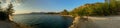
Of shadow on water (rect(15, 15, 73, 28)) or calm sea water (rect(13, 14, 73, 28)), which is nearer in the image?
shadow on water (rect(15, 15, 73, 28))

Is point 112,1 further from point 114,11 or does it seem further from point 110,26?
point 110,26

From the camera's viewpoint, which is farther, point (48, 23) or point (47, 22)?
point (47, 22)

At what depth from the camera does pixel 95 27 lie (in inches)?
701

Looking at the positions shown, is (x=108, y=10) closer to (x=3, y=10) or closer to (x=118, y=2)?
(x=118, y=2)

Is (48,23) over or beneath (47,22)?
over

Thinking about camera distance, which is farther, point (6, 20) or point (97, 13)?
point (97, 13)

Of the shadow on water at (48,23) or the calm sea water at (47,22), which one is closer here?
the shadow on water at (48,23)

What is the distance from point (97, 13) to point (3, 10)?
17.9m

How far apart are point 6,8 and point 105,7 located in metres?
20.0

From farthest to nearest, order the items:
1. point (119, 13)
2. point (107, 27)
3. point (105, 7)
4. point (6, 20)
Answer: point (105, 7)
point (119, 13)
point (107, 27)
point (6, 20)

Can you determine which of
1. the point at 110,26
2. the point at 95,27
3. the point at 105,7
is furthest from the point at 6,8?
the point at 105,7

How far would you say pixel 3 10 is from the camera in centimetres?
1611

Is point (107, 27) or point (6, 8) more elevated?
point (6, 8)

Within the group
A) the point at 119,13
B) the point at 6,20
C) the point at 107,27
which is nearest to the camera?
the point at 6,20
